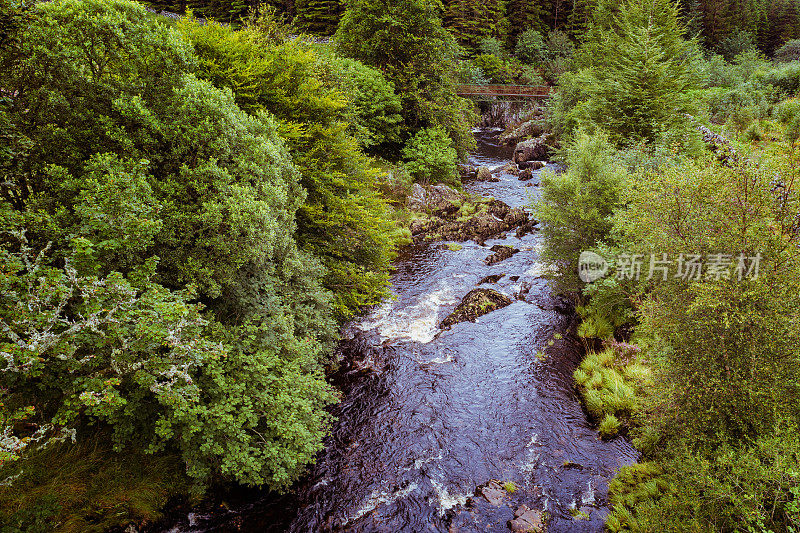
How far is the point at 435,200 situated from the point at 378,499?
23.6m

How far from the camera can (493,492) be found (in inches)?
400

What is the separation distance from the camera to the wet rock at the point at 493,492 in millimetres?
9938

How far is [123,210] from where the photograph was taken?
7.36 metres

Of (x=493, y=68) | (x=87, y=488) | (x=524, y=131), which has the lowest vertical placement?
(x=524, y=131)

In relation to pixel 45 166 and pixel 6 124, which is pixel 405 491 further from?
pixel 6 124

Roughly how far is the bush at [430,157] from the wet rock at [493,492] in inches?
974

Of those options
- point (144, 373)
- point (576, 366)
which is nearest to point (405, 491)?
point (144, 373)

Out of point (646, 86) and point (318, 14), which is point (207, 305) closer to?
point (646, 86)

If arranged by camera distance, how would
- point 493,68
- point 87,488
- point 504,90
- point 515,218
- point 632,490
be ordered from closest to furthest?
1. point 87,488
2. point 632,490
3. point 515,218
4. point 504,90
5. point 493,68

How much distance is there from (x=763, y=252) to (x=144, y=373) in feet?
39.8

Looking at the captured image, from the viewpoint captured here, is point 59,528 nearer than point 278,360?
Yes

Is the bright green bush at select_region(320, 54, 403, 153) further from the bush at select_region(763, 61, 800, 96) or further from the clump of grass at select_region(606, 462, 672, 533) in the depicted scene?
the bush at select_region(763, 61, 800, 96)

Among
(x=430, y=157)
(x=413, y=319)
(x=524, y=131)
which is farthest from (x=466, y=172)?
(x=413, y=319)

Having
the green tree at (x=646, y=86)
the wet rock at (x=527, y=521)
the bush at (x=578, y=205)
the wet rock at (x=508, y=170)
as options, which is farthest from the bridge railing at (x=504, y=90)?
the wet rock at (x=527, y=521)
